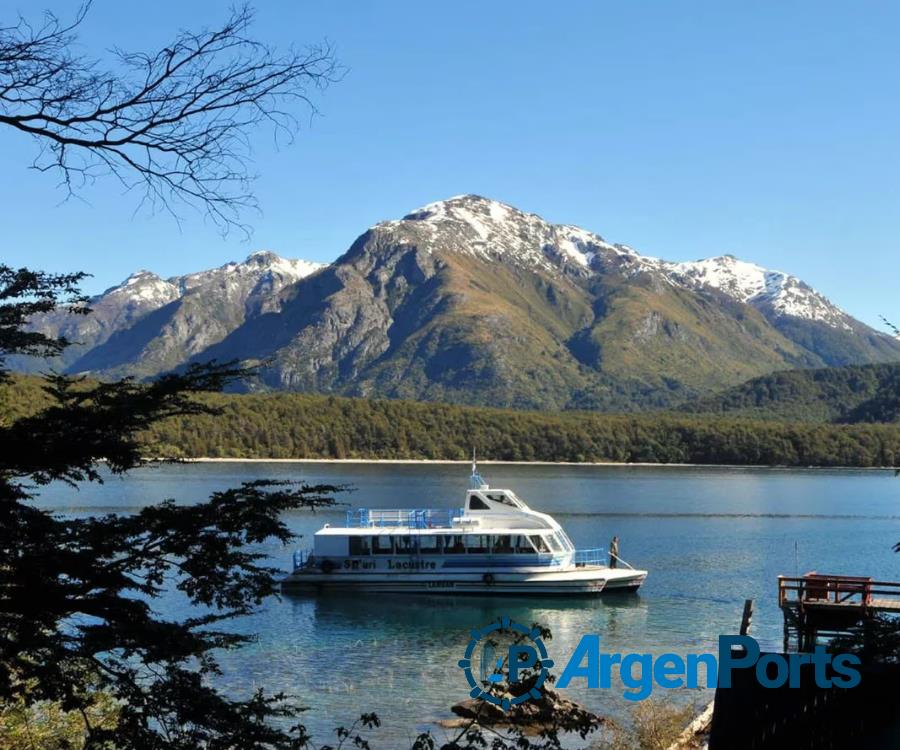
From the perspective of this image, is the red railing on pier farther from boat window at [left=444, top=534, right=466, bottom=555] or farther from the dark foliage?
the dark foliage

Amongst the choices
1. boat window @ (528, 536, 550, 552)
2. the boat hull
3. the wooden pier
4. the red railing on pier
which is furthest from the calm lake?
the red railing on pier

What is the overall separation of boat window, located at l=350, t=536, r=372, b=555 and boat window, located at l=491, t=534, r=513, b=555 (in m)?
5.38

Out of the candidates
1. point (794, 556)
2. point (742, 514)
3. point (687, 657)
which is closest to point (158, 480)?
point (742, 514)

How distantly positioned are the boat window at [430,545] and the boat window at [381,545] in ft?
4.38

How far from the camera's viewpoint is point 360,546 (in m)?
45.6

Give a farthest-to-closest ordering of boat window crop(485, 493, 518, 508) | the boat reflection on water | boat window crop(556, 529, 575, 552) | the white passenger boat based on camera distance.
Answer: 1. boat window crop(485, 493, 518, 508)
2. boat window crop(556, 529, 575, 552)
3. the white passenger boat
4. the boat reflection on water

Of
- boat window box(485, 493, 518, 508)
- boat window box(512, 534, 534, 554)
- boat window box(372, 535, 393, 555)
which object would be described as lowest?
boat window box(372, 535, 393, 555)

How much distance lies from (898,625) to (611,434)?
171873 mm

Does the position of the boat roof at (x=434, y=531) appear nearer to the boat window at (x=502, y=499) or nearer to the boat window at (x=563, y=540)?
the boat window at (x=563, y=540)

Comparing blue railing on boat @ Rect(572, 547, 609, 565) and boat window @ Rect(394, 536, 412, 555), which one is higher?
boat window @ Rect(394, 536, 412, 555)

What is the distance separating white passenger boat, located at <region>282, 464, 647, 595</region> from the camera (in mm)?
44344

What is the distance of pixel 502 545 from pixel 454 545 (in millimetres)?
2091

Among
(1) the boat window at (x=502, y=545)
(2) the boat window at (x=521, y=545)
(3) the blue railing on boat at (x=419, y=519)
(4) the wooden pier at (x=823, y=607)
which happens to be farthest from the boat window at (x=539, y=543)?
(4) the wooden pier at (x=823, y=607)

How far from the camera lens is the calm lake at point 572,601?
28484 millimetres
